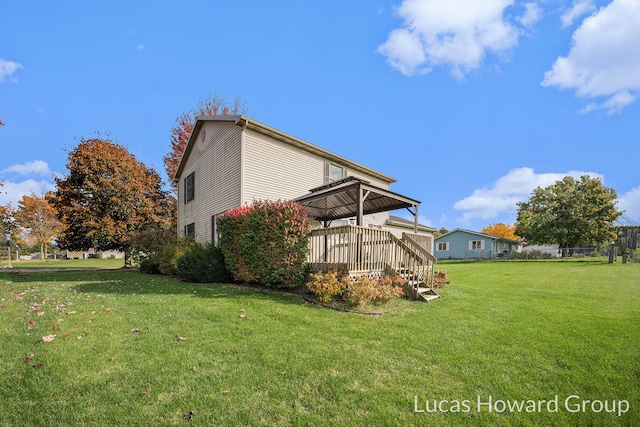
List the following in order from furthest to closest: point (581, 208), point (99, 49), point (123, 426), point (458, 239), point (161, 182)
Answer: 1. point (458, 239)
2. point (581, 208)
3. point (161, 182)
4. point (99, 49)
5. point (123, 426)

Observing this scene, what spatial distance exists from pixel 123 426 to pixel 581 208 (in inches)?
1638

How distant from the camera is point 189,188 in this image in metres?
16.4

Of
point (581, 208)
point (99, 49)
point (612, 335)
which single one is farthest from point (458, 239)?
point (99, 49)

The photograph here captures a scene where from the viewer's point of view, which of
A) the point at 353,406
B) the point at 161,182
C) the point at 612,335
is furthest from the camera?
the point at 161,182

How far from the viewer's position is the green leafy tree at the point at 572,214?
31.1m

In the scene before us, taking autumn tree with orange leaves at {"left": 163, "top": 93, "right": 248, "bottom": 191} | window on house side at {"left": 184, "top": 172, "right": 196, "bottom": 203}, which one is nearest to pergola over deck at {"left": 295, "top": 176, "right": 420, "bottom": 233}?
window on house side at {"left": 184, "top": 172, "right": 196, "bottom": 203}

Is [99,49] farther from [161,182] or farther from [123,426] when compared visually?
[123,426]

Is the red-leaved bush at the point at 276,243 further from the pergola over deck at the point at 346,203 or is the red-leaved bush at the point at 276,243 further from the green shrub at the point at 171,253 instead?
the green shrub at the point at 171,253

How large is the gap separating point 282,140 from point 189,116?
1788 centimetres

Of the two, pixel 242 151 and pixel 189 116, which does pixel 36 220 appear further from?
pixel 242 151

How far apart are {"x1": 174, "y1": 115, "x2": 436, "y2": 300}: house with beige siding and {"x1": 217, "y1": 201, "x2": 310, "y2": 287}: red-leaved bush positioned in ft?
5.34

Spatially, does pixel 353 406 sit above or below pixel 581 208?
below

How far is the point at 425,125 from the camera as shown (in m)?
14.4

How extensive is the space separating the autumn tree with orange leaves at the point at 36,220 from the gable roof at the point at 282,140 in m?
33.1
